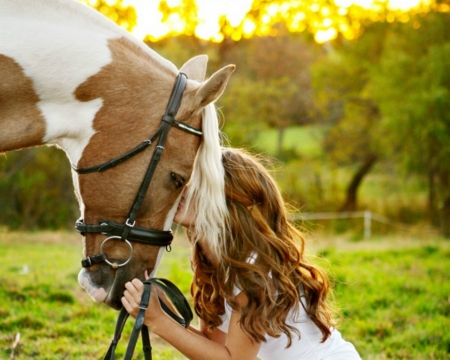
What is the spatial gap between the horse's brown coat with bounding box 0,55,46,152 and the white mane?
2.53 feet

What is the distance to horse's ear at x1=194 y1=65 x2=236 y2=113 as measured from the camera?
2383 mm

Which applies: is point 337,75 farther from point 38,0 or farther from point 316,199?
point 38,0

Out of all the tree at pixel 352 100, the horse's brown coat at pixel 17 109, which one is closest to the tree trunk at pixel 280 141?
the tree at pixel 352 100

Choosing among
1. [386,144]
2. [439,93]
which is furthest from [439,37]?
[386,144]

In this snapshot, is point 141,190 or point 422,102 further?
point 422,102

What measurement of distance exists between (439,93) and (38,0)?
16.7m

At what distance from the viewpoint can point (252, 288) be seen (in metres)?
2.76

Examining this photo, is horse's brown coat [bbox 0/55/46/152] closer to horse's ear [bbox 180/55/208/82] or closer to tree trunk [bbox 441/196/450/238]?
horse's ear [bbox 180/55/208/82]

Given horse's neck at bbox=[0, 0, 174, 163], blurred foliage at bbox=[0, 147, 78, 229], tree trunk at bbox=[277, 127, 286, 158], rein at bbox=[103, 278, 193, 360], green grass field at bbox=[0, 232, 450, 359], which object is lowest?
blurred foliage at bbox=[0, 147, 78, 229]

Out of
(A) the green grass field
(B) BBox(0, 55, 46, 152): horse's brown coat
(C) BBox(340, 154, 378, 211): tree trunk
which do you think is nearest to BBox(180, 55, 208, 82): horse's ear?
(B) BBox(0, 55, 46, 152): horse's brown coat

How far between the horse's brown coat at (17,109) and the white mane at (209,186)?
0.77 meters

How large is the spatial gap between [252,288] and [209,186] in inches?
23.5

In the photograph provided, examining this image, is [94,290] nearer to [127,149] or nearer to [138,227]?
[138,227]

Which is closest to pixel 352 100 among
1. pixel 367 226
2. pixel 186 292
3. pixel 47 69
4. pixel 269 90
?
pixel 269 90
